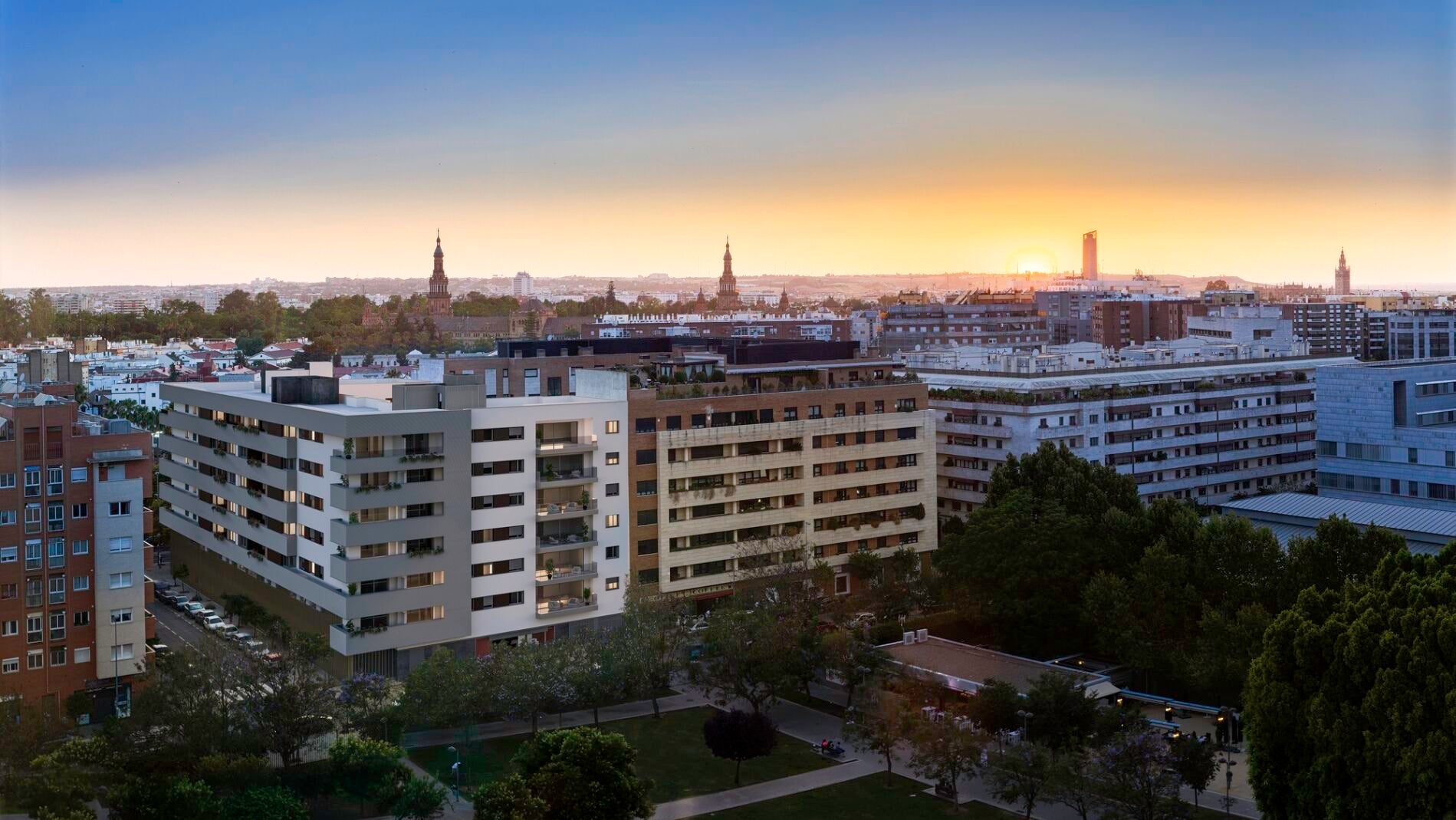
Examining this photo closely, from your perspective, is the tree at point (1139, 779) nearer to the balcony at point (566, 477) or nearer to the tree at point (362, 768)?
the tree at point (362, 768)

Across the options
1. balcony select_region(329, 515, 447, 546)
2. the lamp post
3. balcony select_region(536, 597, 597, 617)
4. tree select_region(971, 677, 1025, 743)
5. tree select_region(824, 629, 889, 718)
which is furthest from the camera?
balcony select_region(536, 597, 597, 617)

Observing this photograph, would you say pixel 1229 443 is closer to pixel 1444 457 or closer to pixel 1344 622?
pixel 1444 457

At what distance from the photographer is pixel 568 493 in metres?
23.5

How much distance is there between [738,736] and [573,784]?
3306mm

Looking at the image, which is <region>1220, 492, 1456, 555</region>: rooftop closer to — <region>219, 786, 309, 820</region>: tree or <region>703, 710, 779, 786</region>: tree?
<region>703, 710, 779, 786</region>: tree

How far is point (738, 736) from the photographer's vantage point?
16797mm

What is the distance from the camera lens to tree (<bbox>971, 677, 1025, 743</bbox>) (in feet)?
57.3

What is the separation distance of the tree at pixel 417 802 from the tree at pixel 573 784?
0.95 metres

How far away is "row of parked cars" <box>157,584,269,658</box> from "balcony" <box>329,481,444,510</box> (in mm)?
2633

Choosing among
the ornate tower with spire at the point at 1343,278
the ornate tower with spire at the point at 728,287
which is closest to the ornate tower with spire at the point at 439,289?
the ornate tower with spire at the point at 728,287

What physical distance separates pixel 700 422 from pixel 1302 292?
140503 mm

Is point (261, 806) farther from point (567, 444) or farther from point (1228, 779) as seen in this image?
point (1228, 779)

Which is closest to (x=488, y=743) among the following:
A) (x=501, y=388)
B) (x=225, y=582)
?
(x=225, y=582)

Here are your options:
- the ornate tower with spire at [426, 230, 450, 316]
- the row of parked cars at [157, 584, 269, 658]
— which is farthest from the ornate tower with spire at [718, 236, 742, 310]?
the row of parked cars at [157, 584, 269, 658]
